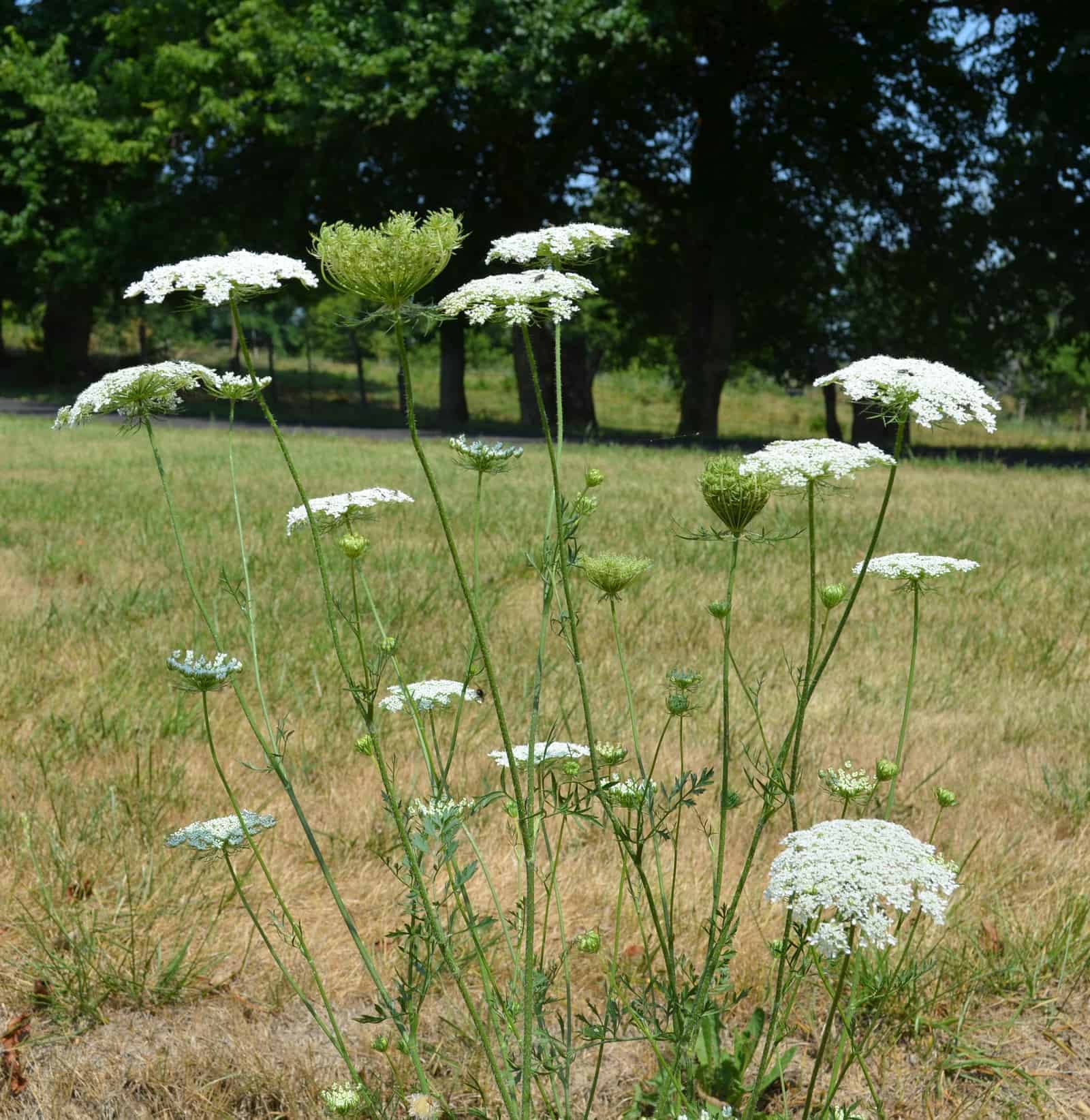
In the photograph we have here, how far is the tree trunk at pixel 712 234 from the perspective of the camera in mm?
20156

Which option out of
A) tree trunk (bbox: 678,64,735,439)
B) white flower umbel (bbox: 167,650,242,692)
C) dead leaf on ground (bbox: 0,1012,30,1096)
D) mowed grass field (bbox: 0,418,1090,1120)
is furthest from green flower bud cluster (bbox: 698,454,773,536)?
tree trunk (bbox: 678,64,735,439)

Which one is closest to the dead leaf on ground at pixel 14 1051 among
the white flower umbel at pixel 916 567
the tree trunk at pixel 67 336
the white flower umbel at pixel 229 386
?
the white flower umbel at pixel 229 386

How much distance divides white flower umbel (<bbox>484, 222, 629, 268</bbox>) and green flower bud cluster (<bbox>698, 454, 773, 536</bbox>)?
58 centimetres

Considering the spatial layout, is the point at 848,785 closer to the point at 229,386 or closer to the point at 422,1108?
the point at 422,1108

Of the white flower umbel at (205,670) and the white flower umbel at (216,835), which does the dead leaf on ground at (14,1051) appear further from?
the white flower umbel at (205,670)

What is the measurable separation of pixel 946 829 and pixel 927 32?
19869 mm

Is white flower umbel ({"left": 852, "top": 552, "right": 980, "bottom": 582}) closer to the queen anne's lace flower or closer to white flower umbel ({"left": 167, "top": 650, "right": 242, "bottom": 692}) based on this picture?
the queen anne's lace flower

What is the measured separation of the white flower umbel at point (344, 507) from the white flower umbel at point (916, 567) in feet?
3.22

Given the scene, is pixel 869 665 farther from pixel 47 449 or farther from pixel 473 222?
pixel 473 222

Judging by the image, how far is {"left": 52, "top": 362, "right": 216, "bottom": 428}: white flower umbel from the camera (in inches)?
78.7

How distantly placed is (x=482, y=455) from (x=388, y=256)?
66cm

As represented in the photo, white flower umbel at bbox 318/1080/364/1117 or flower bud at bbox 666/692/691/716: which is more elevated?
flower bud at bbox 666/692/691/716

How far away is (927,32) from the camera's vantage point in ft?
63.1

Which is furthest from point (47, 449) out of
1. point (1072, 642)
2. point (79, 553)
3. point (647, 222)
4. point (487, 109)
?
point (647, 222)
